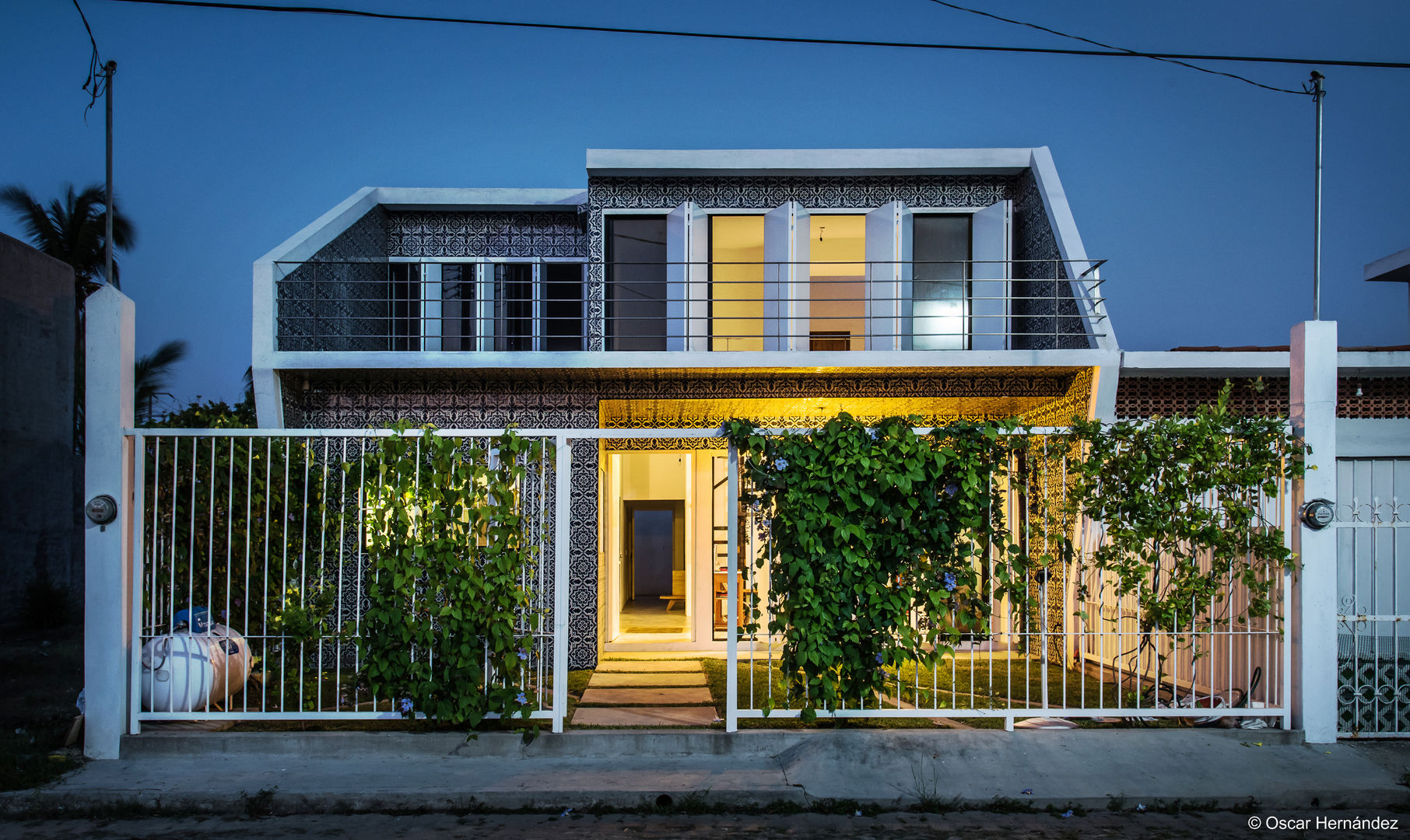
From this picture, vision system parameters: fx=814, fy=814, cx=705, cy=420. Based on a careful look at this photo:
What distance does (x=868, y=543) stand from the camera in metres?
5.32

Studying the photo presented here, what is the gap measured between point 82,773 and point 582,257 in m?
7.73

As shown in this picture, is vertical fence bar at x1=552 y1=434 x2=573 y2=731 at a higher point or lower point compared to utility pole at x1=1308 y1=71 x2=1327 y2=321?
lower

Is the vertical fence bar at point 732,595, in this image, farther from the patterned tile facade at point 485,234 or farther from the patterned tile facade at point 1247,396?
the patterned tile facade at point 485,234

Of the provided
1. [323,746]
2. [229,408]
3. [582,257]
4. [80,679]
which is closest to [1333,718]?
[323,746]

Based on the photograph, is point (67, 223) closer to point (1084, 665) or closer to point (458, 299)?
point (458, 299)

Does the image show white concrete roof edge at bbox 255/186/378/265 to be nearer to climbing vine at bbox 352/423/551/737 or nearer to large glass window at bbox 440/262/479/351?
large glass window at bbox 440/262/479/351

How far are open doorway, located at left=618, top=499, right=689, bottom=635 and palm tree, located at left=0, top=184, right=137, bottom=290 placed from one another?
11075 mm

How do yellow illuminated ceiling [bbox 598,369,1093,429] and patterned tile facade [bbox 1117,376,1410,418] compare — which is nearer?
patterned tile facade [bbox 1117,376,1410,418]

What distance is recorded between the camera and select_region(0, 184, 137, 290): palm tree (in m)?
15.1

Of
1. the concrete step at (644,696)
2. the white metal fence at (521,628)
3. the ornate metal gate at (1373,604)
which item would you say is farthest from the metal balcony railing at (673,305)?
the concrete step at (644,696)

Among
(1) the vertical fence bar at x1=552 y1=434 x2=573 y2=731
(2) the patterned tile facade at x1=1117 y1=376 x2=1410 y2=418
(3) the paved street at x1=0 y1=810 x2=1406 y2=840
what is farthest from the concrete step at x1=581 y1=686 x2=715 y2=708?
(2) the patterned tile facade at x1=1117 y1=376 x2=1410 y2=418

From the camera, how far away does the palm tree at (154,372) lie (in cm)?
1662

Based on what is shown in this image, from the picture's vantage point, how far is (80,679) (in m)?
8.23

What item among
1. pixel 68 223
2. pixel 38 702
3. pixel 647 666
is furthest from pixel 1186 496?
pixel 68 223
